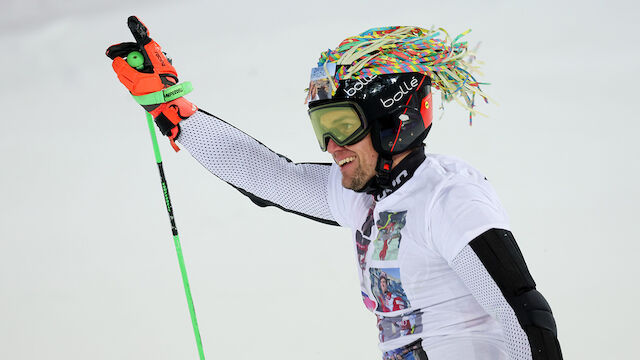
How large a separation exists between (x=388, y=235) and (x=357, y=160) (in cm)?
23

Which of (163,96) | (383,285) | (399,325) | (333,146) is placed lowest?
(399,325)

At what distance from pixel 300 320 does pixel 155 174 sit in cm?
157

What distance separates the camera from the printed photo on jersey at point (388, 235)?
6.28 feet

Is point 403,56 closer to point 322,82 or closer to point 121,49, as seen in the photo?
point 322,82

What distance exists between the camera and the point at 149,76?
2.17 meters

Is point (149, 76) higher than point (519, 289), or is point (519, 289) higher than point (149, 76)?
point (149, 76)

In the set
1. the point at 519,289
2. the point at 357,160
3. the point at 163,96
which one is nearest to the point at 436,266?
the point at 519,289

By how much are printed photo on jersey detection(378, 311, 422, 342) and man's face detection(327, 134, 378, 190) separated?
1.25ft

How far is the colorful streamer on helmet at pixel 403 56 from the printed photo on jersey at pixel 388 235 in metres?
0.39

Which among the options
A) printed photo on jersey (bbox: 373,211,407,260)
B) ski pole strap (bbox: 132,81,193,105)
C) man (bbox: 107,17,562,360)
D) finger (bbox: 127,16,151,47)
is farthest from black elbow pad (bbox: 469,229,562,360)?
finger (bbox: 127,16,151,47)

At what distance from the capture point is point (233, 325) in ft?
12.6

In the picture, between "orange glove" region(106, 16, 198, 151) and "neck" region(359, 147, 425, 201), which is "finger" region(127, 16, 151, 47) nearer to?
"orange glove" region(106, 16, 198, 151)

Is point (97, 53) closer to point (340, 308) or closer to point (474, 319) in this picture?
point (340, 308)

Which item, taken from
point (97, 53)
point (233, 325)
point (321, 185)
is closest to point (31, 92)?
point (97, 53)
